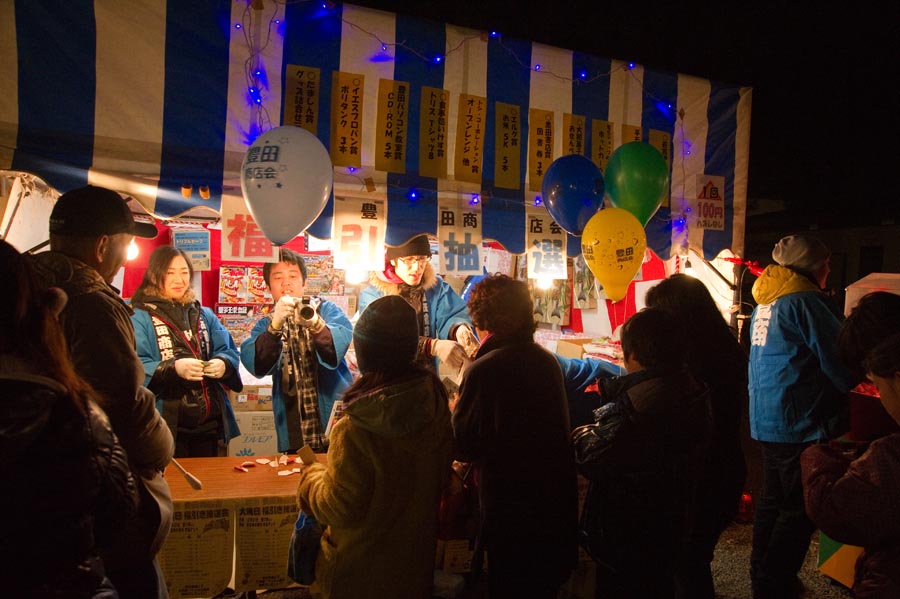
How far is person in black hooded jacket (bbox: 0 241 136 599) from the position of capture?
43.7 inches

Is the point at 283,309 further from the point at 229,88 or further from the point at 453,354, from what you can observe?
the point at 229,88

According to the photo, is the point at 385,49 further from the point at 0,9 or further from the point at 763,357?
the point at 763,357

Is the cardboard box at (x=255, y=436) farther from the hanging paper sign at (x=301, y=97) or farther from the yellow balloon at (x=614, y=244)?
the yellow balloon at (x=614, y=244)

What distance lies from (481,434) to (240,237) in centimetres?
228

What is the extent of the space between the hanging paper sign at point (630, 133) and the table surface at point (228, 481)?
3660 mm

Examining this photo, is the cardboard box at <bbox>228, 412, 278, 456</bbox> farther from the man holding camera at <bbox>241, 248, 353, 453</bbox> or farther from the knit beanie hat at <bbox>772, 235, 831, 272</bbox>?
the knit beanie hat at <bbox>772, 235, 831, 272</bbox>

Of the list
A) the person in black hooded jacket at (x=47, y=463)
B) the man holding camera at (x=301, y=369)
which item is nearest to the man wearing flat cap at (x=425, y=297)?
the man holding camera at (x=301, y=369)

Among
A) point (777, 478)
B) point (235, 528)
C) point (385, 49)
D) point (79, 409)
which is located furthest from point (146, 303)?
point (777, 478)

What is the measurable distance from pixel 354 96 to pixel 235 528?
9.64 ft

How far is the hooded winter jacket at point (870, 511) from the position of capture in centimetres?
143

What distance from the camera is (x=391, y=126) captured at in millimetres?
3979

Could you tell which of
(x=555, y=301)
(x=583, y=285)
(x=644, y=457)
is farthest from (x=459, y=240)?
(x=555, y=301)

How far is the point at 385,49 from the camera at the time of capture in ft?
13.0

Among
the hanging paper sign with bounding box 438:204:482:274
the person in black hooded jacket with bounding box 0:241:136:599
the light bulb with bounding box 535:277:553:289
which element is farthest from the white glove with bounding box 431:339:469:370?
the light bulb with bounding box 535:277:553:289
